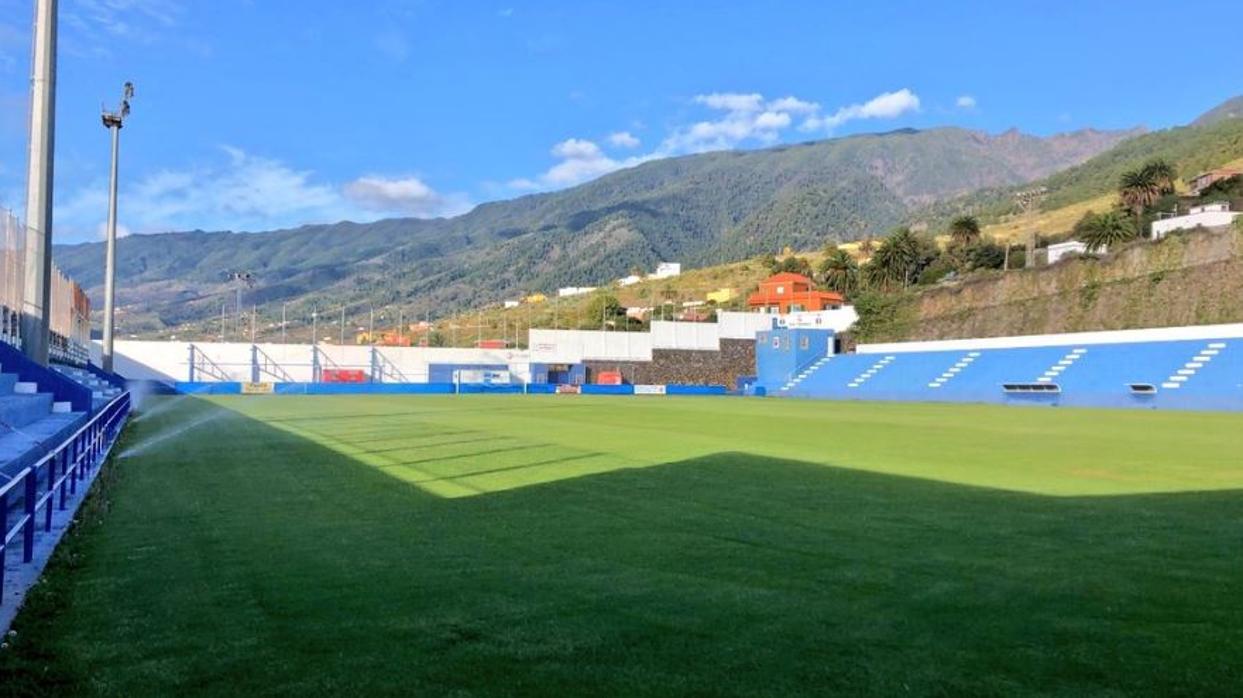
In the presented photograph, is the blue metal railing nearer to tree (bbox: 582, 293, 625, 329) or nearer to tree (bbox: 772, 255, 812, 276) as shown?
tree (bbox: 582, 293, 625, 329)

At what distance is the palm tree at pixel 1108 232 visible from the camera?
77.2 metres

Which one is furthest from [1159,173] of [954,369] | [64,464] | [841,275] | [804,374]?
[64,464]

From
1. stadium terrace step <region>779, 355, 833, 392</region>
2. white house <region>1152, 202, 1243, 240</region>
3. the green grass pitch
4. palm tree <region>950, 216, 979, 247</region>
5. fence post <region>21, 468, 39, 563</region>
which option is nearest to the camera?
the green grass pitch

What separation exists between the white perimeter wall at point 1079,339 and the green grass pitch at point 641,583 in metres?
33.3

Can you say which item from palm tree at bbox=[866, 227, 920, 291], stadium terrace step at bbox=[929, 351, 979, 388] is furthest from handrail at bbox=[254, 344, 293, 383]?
palm tree at bbox=[866, 227, 920, 291]

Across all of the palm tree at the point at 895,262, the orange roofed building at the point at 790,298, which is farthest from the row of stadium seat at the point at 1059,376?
the palm tree at the point at 895,262

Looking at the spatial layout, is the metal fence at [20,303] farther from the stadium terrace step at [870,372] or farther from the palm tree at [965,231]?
the palm tree at [965,231]

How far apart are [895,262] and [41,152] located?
3576 inches

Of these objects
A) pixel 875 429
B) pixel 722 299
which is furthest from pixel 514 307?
pixel 875 429

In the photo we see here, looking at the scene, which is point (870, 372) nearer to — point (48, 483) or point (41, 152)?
point (41, 152)

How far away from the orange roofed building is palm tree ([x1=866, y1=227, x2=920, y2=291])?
489 cm

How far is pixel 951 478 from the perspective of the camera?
13656 millimetres

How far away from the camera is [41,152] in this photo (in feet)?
49.3

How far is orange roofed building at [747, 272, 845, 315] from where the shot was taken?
294 ft
